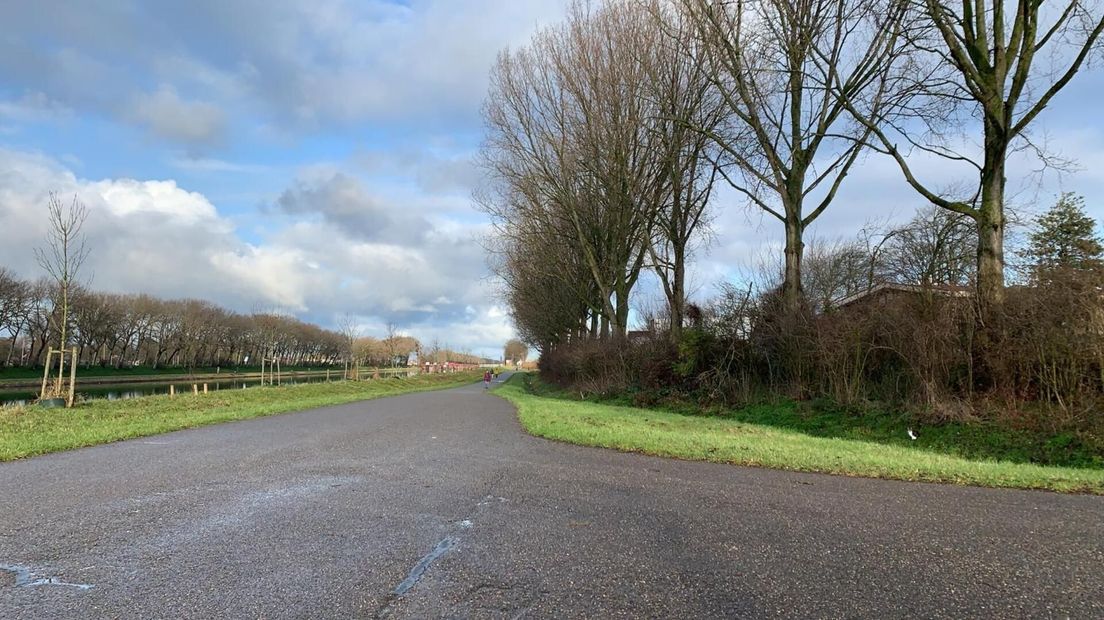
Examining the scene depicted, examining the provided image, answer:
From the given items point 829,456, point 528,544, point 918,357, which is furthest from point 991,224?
point 528,544

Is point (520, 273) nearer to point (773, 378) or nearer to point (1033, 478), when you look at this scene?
point (773, 378)

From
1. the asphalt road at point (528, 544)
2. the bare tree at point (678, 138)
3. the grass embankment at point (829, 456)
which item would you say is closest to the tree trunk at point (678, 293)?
the bare tree at point (678, 138)

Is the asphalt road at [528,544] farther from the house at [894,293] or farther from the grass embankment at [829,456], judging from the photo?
the house at [894,293]

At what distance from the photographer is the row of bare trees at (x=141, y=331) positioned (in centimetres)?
6700

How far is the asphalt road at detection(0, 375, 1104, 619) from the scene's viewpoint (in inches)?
142

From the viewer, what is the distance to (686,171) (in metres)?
26.0

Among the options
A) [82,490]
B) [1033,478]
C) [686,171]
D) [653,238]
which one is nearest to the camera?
[82,490]

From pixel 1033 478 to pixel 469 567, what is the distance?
7.23 m

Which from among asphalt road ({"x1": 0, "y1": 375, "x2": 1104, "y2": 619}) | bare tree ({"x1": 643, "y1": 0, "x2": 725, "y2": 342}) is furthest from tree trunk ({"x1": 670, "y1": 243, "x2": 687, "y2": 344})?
asphalt road ({"x1": 0, "y1": 375, "x2": 1104, "y2": 619})

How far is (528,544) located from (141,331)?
102m

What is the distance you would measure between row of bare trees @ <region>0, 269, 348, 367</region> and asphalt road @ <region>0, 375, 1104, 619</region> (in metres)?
51.3

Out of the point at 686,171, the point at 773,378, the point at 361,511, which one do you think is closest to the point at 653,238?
the point at 686,171

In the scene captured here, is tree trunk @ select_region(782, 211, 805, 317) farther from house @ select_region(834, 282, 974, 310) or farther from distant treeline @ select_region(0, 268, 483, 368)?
distant treeline @ select_region(0, 268, 483, 368)

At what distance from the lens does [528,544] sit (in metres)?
4.73
